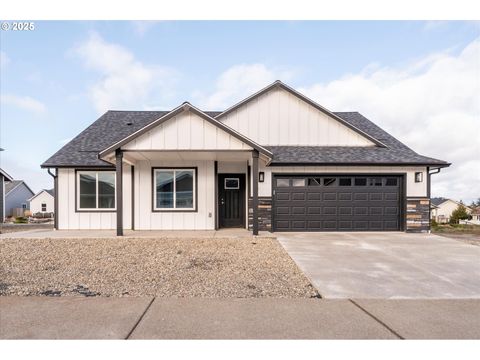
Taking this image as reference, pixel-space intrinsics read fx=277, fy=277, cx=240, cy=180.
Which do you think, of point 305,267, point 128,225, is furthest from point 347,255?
point 128,225

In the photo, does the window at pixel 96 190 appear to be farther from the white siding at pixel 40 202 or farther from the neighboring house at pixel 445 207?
the neighboring house at pixel 445 207

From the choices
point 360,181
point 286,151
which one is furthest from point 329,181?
point 286,151

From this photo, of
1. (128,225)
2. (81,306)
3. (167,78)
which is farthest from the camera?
(167,78)

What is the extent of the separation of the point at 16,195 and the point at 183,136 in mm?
38082

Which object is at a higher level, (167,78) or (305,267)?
(167,78)

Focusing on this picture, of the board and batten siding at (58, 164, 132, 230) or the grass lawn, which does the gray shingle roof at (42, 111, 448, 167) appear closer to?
the board and batten siding at (58, 164, 132, 230)

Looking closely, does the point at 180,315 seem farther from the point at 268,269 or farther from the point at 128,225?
the point at 128,225

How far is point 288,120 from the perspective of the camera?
12477 mm

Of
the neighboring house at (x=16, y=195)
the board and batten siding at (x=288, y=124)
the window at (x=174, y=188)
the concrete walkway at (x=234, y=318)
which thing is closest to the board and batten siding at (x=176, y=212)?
the window at (x=174, y=188)

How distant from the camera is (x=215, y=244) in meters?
8.14

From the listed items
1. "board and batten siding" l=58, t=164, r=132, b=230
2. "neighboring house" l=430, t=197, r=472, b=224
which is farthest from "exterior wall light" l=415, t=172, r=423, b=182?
"neighboring house" l=430, t=197, r=472, b=224

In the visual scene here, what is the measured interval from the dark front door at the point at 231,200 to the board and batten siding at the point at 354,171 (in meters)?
1.23

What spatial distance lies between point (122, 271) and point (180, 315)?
2541 mm

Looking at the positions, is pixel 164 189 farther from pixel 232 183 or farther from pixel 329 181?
pixel 329 181
